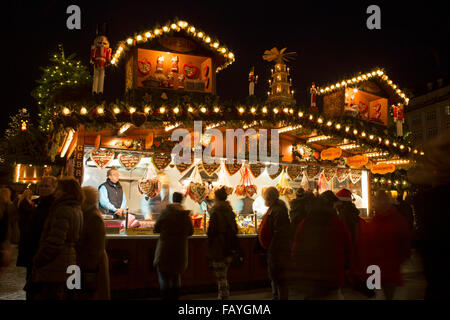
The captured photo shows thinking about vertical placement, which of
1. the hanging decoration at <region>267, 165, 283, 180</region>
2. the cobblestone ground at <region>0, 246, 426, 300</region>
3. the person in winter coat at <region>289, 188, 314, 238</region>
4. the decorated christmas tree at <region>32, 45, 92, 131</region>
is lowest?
the cobblestone ground at <region>0, 246, 426, 300</region>

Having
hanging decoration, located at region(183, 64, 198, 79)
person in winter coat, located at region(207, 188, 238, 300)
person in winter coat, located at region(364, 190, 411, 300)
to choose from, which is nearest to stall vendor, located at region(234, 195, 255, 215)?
hanging decoration, located at region(183, 64, 198, 79)

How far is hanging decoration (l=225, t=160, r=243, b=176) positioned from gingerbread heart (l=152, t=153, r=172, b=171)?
1.83 m

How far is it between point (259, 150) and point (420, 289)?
5.21 meters

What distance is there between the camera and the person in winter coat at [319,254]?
12.0 ft

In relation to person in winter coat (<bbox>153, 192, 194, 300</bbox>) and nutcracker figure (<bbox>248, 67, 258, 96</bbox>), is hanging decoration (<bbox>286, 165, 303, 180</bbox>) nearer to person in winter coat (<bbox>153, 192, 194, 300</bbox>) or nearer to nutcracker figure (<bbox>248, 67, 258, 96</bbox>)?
nutcracker figure (<bbox>248, 67, 258, 96</bbox>)

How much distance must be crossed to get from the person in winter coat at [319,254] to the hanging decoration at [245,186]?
6.70m

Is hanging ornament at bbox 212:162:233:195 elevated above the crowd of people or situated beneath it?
elevated above

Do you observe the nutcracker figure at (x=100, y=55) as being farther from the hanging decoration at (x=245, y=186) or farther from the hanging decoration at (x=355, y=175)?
the hanging decoration at (x=355, y=175)

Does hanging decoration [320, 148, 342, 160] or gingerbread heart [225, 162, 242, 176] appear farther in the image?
hanging decoration [320, 148, 342, 160]

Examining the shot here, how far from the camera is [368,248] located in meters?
4.89

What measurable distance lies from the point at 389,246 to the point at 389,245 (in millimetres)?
14

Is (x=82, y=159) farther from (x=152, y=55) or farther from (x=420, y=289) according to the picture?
(x=420, y=289)

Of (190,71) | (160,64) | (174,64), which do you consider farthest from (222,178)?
(160,64)

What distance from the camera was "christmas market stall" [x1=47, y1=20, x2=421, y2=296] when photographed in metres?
7.80
